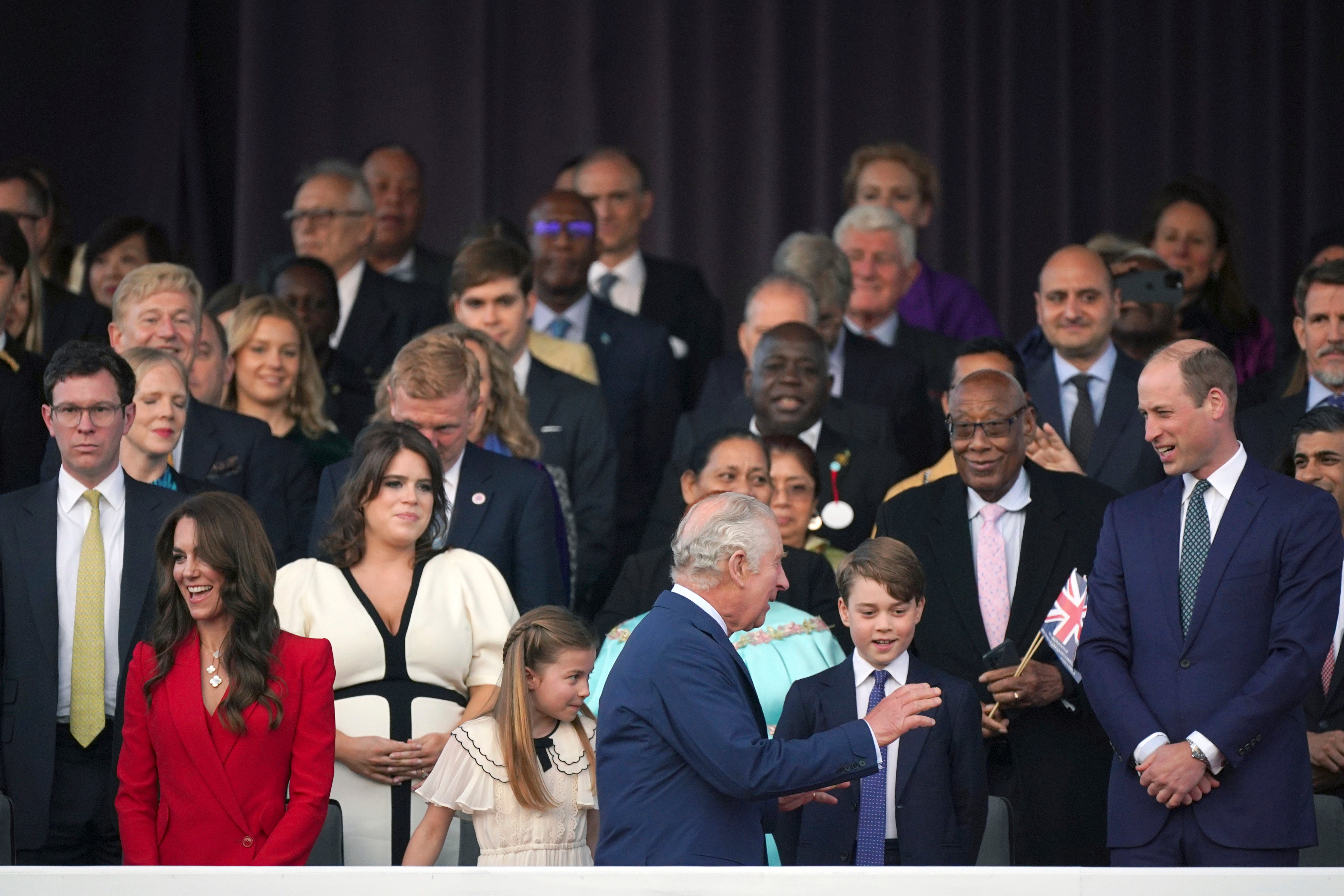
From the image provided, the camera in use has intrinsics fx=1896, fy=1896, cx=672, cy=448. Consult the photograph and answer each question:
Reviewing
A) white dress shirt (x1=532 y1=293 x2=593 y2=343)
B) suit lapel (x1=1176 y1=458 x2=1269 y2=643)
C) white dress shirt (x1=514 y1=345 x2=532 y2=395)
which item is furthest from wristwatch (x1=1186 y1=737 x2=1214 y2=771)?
white dress shirt (x1=532 y1=293 x2=593 y2=343)

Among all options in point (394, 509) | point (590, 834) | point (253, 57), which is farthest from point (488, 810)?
point (253, 57)

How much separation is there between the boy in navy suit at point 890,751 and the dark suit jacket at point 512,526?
883 mm

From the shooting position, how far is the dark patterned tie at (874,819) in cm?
436

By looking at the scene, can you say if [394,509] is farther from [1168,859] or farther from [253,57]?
[253,57]

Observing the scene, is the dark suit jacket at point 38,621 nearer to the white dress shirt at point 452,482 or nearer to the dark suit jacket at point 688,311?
the white dress shirt at point 452,482

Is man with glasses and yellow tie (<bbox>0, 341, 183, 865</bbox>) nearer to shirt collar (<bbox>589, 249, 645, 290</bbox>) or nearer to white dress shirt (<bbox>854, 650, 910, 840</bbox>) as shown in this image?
white dress shirt (<bbox>854, 650, 910, 840</bbox>)

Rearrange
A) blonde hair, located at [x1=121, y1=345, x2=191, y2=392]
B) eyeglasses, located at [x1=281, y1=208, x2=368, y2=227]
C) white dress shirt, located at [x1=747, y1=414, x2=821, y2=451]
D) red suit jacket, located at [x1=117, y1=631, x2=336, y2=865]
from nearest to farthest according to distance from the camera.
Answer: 1. red suit jacket, located at [x1=117, y1=631, x2=336, y2=865]
2. blonde hair, located at [x1=121, y1=345, x2=191, y2=392]
3. white dress shirt, located at [x1=747, y1=414, x2=821, y2=451]
4. eyeglasses, located at [x1=281, y1=208, x2=368, y2=227]

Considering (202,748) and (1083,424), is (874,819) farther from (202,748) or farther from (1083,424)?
(1083,424)

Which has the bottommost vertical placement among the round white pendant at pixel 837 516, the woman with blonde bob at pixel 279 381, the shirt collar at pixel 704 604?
the shirt collar at pixel 704 604

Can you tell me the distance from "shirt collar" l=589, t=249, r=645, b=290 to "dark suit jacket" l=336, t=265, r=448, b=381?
751mm

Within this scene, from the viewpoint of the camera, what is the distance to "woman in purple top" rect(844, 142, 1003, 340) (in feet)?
25.7

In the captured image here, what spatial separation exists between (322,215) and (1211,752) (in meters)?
4.47

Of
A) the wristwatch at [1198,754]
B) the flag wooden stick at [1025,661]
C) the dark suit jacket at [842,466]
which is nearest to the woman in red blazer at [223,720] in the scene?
the dark suit jacket at [842,466]

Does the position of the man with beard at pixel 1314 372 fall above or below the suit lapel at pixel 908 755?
above
